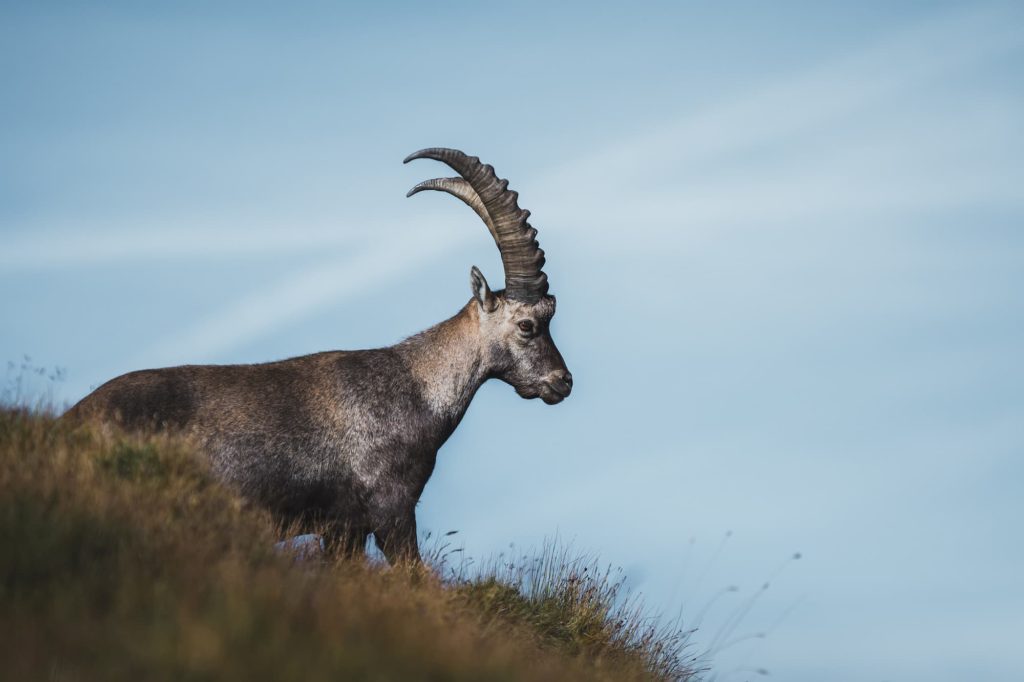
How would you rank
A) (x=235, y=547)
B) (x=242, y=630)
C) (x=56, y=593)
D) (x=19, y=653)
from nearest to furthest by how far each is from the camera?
(x=19, y=653)
(x=242, y=630)
(x=56, y=593)
(x=235, y=547)

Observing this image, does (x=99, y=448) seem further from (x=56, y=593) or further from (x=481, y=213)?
(x=481, y=213)

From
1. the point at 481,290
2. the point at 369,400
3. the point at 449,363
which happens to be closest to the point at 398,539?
the point at 369,400

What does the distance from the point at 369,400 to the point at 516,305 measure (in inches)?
83.1

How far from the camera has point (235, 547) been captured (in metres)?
9.23

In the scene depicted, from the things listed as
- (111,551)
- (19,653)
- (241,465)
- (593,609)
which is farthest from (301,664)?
(593,609)

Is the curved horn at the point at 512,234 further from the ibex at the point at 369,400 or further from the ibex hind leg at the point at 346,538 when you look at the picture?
the ibex hind leg at the point at 346,538

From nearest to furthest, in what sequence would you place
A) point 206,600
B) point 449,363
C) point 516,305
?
point 206,600, point 449,363, point 516,305

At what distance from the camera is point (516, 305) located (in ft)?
44.7

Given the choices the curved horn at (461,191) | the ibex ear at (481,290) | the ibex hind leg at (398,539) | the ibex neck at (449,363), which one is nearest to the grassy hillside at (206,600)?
the ibex hind leg at (398,539)

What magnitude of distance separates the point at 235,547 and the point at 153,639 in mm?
3085

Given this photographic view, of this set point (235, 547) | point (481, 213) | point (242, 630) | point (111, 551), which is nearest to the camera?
point (242, 630)

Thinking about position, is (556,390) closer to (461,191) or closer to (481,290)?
(481,290)

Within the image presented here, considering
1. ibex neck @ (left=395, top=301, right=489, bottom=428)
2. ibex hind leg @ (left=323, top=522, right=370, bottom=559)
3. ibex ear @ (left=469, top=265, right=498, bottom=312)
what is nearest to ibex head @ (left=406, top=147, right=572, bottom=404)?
ibex ear @ (left=469, top=265, right=498, bottom=312)

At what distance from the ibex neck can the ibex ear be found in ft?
0.70
